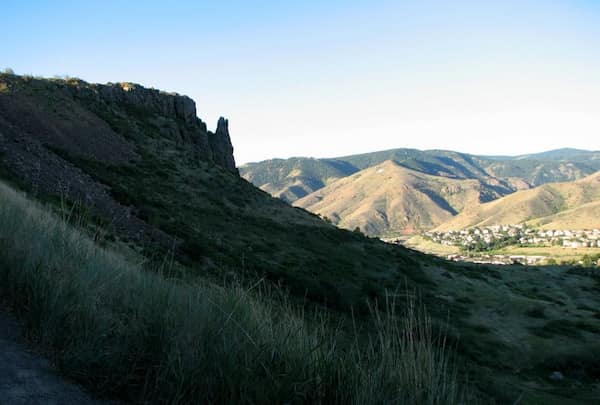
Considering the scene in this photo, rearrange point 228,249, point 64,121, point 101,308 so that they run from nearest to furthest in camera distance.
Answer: point 101,308 → point 228,249 → point 64,121

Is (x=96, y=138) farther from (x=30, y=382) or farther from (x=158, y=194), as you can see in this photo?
(x=30, y=382)

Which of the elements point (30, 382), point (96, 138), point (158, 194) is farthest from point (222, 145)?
point (30, 382)

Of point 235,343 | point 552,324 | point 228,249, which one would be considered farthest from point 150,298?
point 552,324

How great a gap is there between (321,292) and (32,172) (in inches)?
579

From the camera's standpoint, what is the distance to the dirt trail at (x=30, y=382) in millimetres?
3617

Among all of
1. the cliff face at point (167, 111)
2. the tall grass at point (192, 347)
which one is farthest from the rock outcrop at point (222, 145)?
the tall grass at point (192, 347)

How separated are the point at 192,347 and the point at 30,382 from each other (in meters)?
1.45

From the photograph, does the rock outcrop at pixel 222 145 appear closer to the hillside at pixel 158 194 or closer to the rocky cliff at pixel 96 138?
the rocky cliff at pixel 96 138

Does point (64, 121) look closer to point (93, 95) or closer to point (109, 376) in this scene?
point (93, 95)

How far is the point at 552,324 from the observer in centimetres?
2734

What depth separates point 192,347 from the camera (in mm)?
4551

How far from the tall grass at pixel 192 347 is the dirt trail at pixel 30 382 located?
18cm

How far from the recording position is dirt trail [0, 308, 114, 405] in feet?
11.9

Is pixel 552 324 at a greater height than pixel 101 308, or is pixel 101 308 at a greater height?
pixel 101 308
